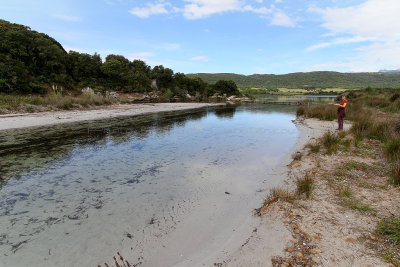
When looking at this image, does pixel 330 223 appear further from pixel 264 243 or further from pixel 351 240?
pixel 264 243

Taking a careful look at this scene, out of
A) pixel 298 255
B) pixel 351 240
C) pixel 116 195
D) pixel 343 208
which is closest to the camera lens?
pixel 298 255

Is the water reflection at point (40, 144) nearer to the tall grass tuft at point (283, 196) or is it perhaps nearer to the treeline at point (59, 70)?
the tall grass tuft at point (283, 196)

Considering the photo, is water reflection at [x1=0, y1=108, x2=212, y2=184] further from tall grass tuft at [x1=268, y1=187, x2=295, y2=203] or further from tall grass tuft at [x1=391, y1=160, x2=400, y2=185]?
tall grass tuft at [x1=391, y1=160, x2=400, y2=185]

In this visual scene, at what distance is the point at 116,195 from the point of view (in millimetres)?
5969

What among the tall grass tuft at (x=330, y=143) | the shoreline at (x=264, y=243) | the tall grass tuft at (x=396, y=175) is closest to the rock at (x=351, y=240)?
the shoreline at (x=264, y=243)

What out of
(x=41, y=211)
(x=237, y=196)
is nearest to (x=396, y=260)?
(x=237, y=196)

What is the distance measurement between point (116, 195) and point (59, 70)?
52335mm

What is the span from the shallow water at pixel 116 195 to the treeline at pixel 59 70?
3173 cm

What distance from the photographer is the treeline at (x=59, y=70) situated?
34.4 metres

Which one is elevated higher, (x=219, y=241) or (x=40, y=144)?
(x=40, y=144)

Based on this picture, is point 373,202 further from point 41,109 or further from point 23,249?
point 41,109

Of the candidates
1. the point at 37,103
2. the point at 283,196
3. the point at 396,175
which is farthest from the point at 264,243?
the point at 37,103

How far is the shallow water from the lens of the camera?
3900 mm

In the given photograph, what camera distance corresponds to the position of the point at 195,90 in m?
84.6
